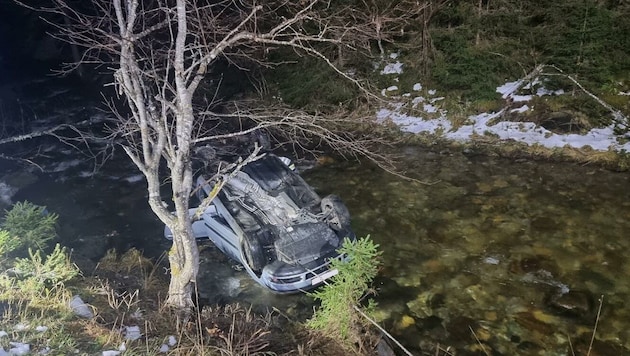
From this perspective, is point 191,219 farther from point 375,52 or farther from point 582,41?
point 375,52

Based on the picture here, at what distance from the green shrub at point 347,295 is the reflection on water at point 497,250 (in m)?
0.91

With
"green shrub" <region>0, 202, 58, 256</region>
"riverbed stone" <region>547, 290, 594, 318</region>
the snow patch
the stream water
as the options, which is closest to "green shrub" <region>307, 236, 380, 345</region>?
the stream water

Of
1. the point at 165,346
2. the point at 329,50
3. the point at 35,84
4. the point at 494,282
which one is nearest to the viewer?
the point at 165,346

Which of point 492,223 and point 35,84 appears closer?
point 492,223

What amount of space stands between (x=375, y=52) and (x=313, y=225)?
8749mm

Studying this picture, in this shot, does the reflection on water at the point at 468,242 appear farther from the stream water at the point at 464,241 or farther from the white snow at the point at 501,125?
the white snow at the point at 501,125

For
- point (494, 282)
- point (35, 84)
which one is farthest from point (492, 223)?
point (35, 84)

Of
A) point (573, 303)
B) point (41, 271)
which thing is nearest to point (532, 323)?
point (573, 303)

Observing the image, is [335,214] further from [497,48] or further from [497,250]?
[497,48]

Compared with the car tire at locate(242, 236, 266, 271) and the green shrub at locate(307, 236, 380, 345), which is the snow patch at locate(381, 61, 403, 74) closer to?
the car tire at locate(242, 236, 266, 271)

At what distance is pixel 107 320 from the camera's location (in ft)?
16.8

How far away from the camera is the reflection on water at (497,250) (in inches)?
226

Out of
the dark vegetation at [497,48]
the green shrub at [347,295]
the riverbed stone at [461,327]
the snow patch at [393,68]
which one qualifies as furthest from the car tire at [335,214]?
the snow patch at [393,68]

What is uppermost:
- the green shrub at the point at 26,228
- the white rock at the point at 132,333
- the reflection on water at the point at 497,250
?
the green shrub at the point at 26,228
